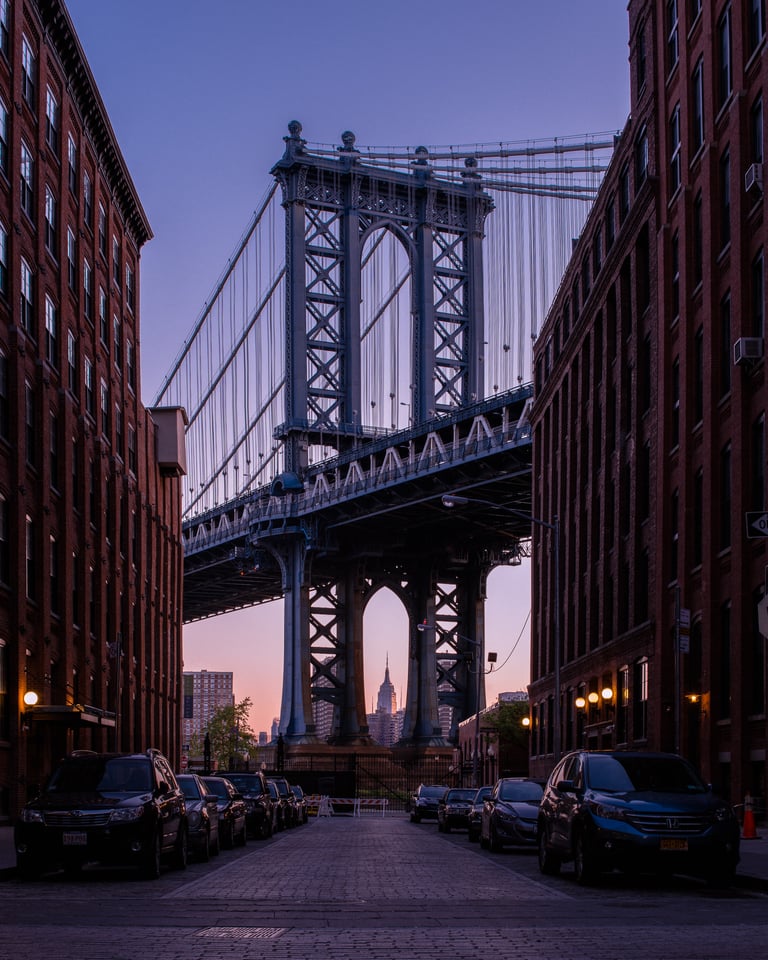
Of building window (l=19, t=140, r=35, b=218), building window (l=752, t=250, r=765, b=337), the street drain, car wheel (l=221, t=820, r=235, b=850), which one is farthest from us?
building window (l=19, t=140, r=35, b=218)

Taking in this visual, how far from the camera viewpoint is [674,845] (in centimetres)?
1827

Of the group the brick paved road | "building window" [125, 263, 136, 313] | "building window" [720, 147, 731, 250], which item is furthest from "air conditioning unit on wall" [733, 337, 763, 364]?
"building window" [125, 263, 136, 313]

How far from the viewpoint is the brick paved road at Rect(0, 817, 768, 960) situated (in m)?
11.8

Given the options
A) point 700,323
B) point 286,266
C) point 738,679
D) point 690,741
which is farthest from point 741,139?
point 286,266

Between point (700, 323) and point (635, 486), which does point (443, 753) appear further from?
point (700, 323)

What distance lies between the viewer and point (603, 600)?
1999 inches

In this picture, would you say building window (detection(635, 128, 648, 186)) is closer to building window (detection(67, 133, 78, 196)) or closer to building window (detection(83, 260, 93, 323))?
building window (detection(67, 133, 78, 196))

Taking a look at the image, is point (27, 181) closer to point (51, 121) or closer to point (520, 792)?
point (51, 121)

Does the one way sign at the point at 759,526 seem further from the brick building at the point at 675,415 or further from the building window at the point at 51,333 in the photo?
the building window at the point at 51,333

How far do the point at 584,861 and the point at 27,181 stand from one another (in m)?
28.5

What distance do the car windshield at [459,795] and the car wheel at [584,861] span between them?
24.2 meters

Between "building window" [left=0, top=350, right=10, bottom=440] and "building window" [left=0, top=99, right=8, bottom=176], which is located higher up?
"building window" [left=0, top=99, right=8, bottom=176]

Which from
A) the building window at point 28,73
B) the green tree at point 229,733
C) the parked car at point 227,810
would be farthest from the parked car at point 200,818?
the green tree at point 229,733

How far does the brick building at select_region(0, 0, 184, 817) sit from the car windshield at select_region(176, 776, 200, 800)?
10727mm
